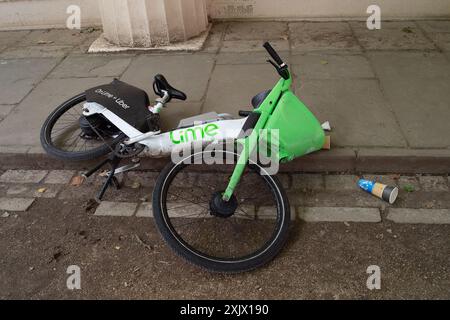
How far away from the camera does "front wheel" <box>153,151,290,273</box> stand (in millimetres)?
2717

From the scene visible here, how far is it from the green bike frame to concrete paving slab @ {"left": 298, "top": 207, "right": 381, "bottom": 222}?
0.46m

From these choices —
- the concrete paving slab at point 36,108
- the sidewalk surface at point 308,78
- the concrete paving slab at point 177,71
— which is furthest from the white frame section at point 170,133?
the concrete paving slab at point 177,71

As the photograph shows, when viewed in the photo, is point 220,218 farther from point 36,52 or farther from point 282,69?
point 36,52

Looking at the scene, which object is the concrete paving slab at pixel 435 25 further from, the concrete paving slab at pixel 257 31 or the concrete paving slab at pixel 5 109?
the concrete paving slab at pixel 5 109

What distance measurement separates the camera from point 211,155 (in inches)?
113

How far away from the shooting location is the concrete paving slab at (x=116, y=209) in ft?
10.7

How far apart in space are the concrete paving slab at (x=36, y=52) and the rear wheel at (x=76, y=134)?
5.63ft

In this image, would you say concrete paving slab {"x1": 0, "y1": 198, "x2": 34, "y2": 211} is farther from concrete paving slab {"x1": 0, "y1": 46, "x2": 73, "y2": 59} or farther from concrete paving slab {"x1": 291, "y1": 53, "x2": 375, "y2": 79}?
concrete paving slab {"x1": 291, "y1": 53, "x2": 375, "y2": 79}

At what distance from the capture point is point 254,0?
5.91 meters

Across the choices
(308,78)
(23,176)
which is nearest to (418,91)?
(308,78)

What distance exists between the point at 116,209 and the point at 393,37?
424 cm

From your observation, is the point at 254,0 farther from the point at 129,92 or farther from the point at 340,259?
the point at 340,259

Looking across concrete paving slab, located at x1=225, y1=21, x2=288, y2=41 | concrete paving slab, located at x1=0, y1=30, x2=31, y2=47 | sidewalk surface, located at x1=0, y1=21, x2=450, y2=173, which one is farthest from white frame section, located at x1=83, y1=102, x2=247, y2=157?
concrete paving slab, located at x1=0, y1=30, x2=31, y2=47
